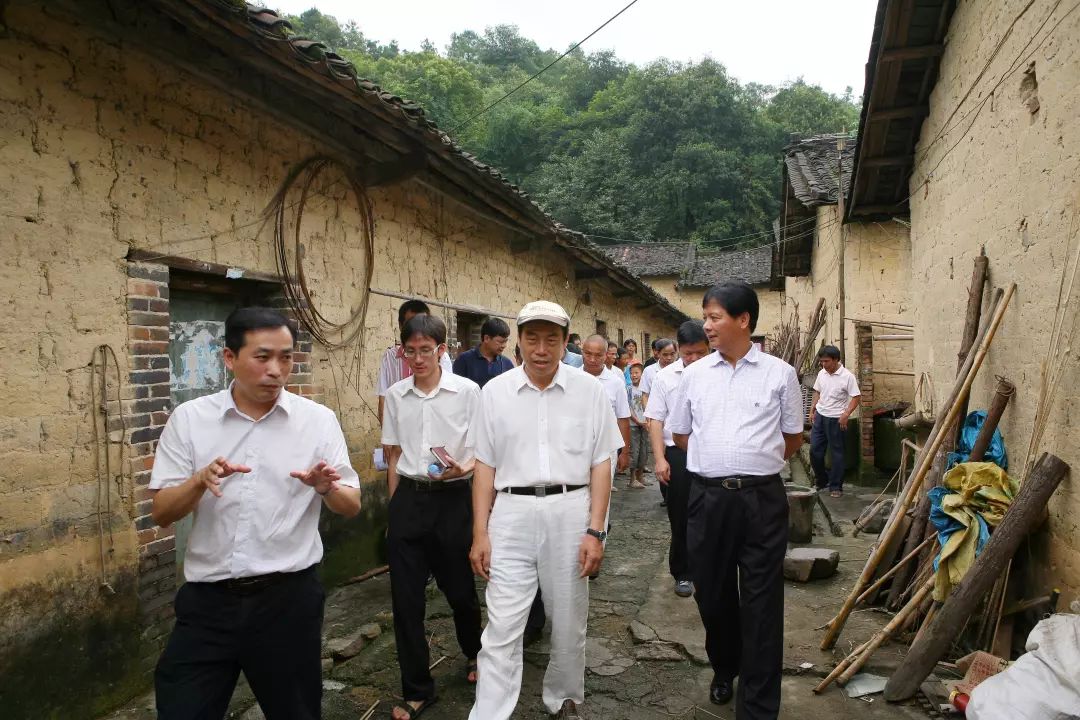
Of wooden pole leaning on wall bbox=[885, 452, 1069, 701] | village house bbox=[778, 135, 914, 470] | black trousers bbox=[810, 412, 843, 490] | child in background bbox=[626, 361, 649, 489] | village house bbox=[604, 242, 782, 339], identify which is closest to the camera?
wooden pole leaning on wall bbox=[885, 452, 1069, 701]

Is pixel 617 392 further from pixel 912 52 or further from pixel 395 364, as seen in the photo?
pixel 912 52

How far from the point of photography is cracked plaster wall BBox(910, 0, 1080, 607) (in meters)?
3.29

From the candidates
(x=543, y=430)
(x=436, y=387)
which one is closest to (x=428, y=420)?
(x=436, y=387)

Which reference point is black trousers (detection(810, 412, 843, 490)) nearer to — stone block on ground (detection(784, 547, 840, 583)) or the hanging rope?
stone block on ground (detection(784, 547, 840, 583))

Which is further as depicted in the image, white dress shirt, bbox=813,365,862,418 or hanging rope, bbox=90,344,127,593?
white dress shirt, bbox=813,365,862,418

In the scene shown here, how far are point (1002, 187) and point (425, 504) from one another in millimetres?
3956

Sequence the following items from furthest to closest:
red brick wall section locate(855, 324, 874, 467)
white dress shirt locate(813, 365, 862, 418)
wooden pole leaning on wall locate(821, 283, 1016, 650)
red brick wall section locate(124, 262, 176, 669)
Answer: red brick wall section locate(855, 324, 874, 467)
white dress shirt locate(813, 365, 862, 418)
wooden pole leaning on wall locate(821, 283, 1016, 650)
red brick wall section locate(124, 262, 176, 669)

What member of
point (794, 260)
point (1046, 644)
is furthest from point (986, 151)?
point (794, 260)

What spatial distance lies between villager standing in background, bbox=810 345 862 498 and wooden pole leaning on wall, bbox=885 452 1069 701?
5006 mm

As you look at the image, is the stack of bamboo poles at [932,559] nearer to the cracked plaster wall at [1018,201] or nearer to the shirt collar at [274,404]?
the cracked plaster wall at [1018,201]

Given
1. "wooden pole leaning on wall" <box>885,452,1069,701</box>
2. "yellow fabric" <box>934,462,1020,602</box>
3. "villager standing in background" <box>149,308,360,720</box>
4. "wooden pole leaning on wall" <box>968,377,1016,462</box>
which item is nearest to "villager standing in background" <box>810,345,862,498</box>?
"wooden pole leaning on wall" <box>968,377,1016,462</box>

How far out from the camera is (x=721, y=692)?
133 inches

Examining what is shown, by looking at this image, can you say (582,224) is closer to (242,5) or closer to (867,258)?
(867,258)

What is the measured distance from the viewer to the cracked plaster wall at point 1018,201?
10.8 feet
